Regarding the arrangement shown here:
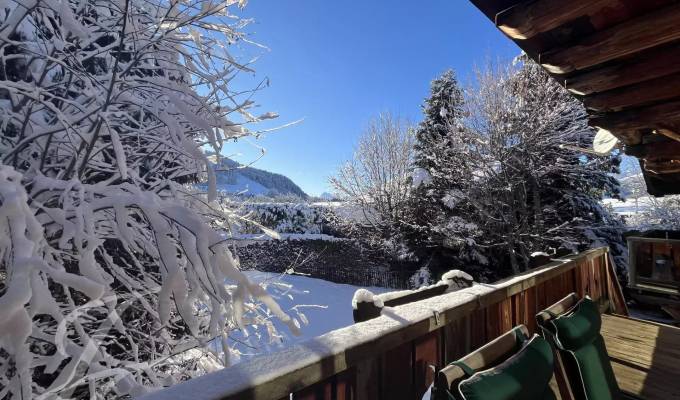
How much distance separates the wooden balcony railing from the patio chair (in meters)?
0.18

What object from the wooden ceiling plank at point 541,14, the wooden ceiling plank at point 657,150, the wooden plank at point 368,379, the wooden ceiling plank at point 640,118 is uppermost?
the wooden ceiling plank at point 541,14

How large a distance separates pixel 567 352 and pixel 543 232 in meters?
6.95

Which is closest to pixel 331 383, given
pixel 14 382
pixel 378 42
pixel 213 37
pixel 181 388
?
pixel 181 388

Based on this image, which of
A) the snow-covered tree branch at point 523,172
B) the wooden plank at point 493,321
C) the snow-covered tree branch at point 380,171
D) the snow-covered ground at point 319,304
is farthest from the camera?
the snow-covered tree branch at point 380,171

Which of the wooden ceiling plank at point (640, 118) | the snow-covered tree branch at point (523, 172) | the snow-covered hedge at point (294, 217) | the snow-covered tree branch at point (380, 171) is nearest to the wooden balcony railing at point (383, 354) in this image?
the wooden ceiling plank at point (640, 118)

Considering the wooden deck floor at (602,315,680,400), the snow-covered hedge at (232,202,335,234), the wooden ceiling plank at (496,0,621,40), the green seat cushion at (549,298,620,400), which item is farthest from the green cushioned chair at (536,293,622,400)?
→ the snow-covered hedge at (232,202,335,234)

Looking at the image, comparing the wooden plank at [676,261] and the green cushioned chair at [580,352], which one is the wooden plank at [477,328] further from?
the wooden plank at [676,261]

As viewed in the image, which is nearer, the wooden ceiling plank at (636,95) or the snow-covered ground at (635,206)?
the wooden ceiling plank at (636,95)

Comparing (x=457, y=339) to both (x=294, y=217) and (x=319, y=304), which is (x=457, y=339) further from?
(x=294, y=217)

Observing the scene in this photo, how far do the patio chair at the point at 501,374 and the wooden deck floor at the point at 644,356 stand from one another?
1.22 metres

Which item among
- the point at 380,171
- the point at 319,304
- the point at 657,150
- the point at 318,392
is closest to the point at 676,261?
the point at 657,150

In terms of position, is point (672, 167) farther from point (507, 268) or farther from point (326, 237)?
point (326, 237)

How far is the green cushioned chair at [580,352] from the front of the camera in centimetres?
157

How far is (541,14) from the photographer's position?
1.11 m
